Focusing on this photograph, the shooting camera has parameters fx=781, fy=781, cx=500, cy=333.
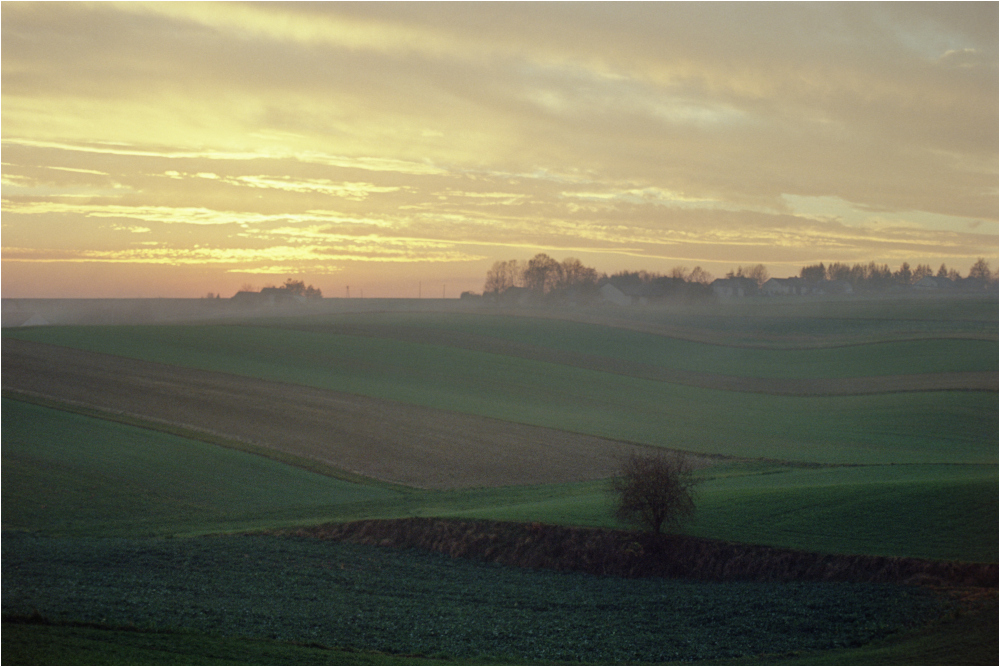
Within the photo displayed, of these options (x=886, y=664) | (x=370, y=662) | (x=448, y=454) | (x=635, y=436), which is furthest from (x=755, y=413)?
(x=370, y=662)

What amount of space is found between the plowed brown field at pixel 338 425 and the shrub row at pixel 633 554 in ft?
34.5

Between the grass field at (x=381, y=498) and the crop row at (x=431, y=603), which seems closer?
the crop row at (x=431, y=603)

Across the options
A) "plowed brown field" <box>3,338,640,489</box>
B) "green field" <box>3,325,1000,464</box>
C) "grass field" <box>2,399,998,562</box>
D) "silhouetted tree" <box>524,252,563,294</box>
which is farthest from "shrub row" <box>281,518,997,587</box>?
"silhouetted tree" <box>524,252,563,294</box>

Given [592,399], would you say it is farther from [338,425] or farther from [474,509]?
[474,509]

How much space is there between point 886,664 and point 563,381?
5611 cm

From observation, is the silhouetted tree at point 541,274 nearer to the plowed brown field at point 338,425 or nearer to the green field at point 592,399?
the green field at point 592,399

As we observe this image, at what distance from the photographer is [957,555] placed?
84.0 ft

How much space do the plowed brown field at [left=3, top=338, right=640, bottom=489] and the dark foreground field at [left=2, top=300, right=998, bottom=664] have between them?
27cm

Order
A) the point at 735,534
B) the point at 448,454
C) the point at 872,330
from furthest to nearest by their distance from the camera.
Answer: the point at 872,330 < the point at 448,454 < the point at 735,534

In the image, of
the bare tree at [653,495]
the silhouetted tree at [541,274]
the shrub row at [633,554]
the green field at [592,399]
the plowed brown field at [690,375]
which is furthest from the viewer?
the silhouetted tree at [541,274]

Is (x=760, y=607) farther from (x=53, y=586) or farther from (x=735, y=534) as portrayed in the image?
(x=53, y=586)

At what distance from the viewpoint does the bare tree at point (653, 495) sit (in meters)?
29.5

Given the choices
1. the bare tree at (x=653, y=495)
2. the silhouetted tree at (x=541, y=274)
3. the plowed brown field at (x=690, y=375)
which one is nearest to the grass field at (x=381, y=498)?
the bare tree at (x=653, y=495)

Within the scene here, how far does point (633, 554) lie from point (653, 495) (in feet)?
7.58
